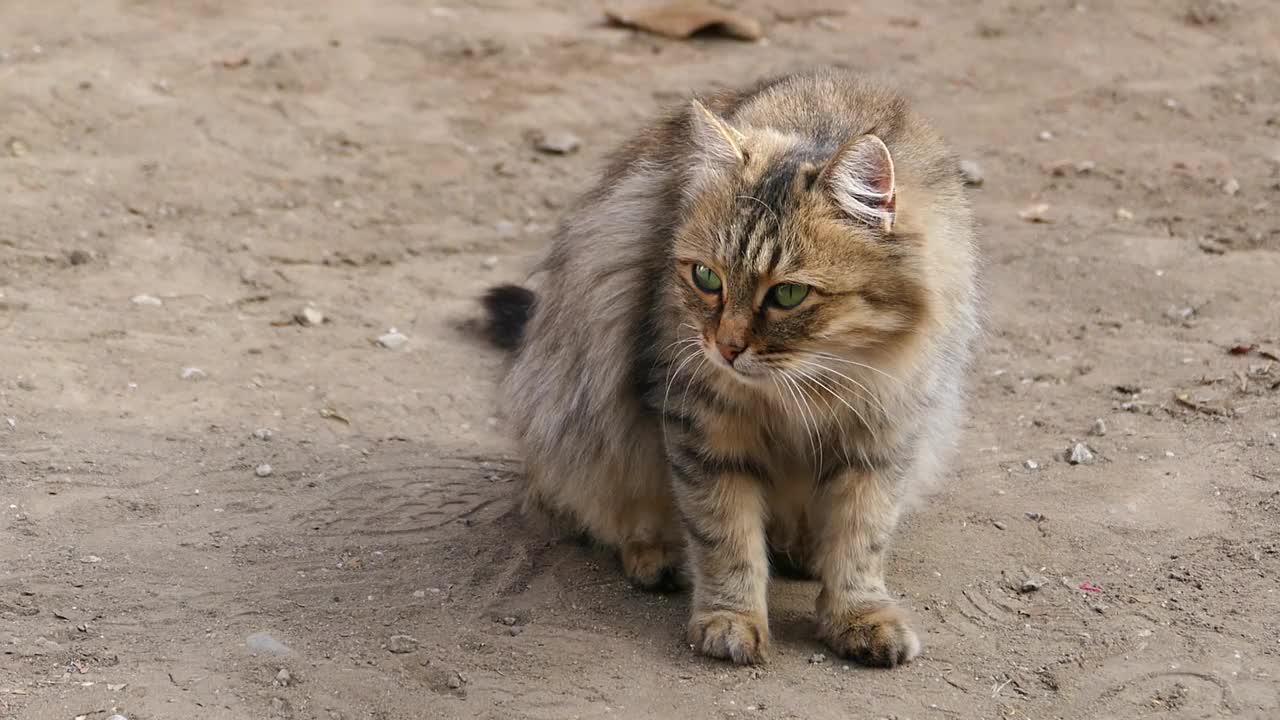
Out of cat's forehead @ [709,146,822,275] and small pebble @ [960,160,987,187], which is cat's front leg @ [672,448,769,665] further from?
small pebble @ [960,160,987,187]

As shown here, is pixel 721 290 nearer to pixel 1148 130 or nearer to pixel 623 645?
pixel 623 645

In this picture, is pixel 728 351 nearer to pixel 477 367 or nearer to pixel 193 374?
pixel 477 367

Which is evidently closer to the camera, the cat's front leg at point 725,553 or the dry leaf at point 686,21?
the cat's front leg at point 725,553

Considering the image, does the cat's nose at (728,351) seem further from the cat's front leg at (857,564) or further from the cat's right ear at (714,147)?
the cat's front leg at (857,564)

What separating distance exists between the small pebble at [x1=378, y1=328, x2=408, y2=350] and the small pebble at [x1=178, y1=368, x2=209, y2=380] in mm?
828

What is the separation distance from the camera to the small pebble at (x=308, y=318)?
6.32 meters

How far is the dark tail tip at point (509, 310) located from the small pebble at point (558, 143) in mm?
2503

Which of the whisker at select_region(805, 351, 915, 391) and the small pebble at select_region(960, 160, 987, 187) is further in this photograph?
the small pebble at select_region(960, 160, 987, 187)

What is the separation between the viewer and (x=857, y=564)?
416 cm

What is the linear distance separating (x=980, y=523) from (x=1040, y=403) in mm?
1054

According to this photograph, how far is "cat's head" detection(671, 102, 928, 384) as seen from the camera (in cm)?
361

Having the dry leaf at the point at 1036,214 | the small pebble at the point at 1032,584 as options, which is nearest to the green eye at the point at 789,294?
the small pebble at the point at 1032,584

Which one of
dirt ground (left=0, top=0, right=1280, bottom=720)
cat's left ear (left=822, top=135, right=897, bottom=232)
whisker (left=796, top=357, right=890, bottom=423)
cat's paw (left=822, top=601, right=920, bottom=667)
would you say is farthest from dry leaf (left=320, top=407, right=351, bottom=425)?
cat's left ear (left=822, top=135, right=897, bottom=232)

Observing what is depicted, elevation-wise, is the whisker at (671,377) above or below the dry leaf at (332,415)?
above
